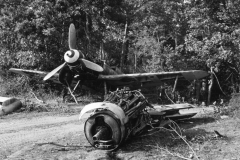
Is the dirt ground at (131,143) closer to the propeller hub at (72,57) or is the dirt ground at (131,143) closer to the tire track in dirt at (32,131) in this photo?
the tire track in dirt at (32,131)

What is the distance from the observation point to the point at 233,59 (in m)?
15.1

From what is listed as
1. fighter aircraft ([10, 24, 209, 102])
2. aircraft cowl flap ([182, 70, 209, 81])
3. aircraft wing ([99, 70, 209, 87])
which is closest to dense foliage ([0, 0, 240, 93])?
aircraft cowl flap ([182, 70, 209, 81])

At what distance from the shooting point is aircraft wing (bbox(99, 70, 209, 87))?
47.8 feet

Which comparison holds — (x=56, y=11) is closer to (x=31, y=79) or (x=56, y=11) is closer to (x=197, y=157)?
(x=31, y=79)

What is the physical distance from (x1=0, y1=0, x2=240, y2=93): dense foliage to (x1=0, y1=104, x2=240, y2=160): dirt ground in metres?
6.49

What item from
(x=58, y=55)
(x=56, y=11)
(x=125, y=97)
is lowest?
(x=125, y=97)

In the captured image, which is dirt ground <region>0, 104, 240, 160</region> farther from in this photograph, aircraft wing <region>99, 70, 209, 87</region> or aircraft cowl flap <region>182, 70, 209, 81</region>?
aircraft wing <region>99, 70, 209, 87</region>

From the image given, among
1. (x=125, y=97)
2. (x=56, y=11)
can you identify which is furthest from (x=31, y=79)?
(x=125, y=97)

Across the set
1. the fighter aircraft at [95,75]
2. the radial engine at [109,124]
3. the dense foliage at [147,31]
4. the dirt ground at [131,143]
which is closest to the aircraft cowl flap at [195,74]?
the fighter aircraft at [95,75]

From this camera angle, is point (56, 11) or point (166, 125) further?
point (56, 11)

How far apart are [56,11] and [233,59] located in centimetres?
1266

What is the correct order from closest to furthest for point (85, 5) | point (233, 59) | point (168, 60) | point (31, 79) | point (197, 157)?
point (197, 157) → point (233, 59) → point (168, 60) → point (31, 79) → point (85, 5)

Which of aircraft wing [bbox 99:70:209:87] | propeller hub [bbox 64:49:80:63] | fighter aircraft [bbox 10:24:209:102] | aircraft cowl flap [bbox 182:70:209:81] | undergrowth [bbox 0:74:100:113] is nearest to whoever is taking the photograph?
propeller hub [bbox 64:49:80:63]

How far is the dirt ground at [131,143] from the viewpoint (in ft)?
21.2
